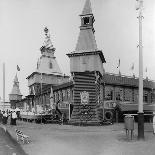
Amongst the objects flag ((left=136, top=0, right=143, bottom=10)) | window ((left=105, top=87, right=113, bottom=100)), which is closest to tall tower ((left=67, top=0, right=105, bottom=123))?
window ((left=105, top=87, right=113, bottom=100))

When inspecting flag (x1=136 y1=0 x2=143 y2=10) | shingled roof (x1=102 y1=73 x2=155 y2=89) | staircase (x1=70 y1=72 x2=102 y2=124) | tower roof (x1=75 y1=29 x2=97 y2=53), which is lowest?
staircase (x1=70 y1=72 x2=102 y2=124)

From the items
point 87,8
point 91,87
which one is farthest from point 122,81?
point 87,8

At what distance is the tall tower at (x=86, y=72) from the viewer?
3862 centimetres

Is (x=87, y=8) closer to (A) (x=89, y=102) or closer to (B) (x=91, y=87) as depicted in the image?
(B) (x=91, y=87)

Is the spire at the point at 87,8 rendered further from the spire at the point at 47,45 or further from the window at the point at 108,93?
the spire at the point at 47,45

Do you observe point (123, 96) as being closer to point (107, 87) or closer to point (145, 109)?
point (107, 87)

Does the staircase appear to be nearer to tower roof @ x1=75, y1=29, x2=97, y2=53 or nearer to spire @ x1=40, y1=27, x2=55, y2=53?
tower roof @ x1=75, y1=29, x2=97, y2=53

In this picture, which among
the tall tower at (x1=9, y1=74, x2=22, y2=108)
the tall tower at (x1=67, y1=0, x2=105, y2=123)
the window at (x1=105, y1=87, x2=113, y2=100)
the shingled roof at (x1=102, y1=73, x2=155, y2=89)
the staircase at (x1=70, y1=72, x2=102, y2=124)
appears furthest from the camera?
the tall tower at (x1=9, y1=74, x2=22, y2=108)

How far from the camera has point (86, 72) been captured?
39812mm

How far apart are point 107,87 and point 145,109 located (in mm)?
8535

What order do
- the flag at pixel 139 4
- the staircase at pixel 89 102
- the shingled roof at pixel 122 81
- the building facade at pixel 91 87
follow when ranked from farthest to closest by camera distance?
the shingled roof at pixel 122 81 → the building facade at pixel 91 87 → the staircase at pixel 89 102 → the flag at pixel 139 4

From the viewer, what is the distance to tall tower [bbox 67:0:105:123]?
127 ft

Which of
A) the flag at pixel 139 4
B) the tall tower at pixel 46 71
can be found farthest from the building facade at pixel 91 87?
the tall tower at pixel 46 71

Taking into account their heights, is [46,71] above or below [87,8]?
below
